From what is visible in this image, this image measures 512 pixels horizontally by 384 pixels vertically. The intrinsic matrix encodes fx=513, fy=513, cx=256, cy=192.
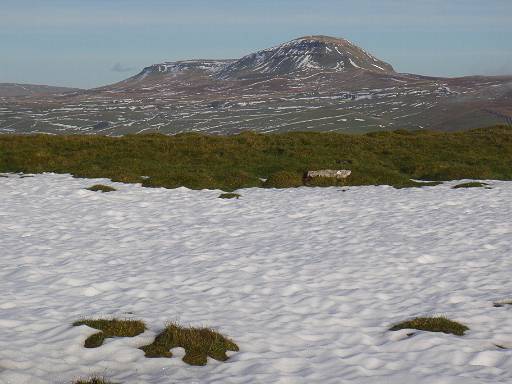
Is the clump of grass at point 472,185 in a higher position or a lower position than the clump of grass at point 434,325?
higher

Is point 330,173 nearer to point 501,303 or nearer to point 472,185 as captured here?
point 472,185

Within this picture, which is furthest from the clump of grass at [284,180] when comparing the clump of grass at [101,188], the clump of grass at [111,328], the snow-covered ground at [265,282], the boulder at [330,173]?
the clump of grass at [111,328]

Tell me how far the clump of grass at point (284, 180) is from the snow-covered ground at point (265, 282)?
3190 millimetres

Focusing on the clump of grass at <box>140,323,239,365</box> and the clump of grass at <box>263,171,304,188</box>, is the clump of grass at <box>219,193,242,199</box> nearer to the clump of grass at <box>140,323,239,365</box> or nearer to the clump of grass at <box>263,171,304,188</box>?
the clump of grass at <box>263,171,304,188</box>

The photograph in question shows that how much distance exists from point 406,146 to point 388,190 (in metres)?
14.0

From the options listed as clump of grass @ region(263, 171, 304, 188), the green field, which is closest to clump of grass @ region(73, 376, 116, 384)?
the green field

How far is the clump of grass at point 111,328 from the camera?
1003 cm

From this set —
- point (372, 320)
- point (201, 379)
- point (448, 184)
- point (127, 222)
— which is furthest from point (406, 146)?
point (201, 379)

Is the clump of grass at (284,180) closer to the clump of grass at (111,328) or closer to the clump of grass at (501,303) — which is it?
the clump of grass at (501,303)

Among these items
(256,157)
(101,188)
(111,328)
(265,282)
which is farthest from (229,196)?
A: (111,328)

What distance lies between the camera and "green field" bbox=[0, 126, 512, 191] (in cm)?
3041

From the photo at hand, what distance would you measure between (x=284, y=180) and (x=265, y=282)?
52.3 feet

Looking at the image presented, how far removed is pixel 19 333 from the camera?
408 inches

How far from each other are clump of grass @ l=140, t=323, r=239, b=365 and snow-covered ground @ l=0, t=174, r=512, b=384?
21 cm
